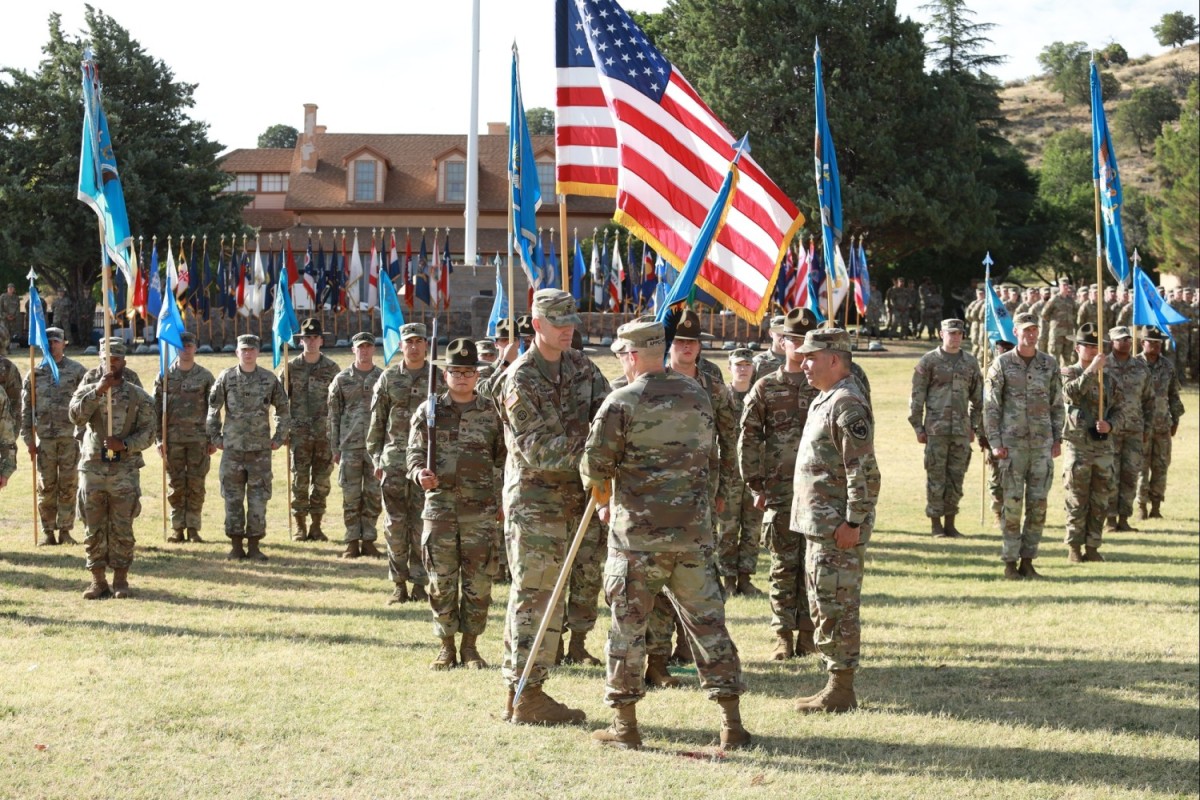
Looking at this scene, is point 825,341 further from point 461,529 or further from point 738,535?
point 738,535

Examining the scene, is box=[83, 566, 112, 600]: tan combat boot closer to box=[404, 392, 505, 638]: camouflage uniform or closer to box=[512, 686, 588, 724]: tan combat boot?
box=[404, 392, 505, 638]: camouflage uniform

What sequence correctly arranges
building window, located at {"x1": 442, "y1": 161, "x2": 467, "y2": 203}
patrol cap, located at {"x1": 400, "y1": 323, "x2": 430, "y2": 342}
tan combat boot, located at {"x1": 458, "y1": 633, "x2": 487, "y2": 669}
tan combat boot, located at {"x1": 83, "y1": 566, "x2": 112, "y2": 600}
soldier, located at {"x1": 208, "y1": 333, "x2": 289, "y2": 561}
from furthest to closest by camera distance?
building window, located at {"x1": 442, "y1": 161, "x2": 467, "y2": 203}, soldier, located at {"x1": 208, "y1": 333, "x2": 289, "y2": 561}, patrol cap, located at {"x1": 400, "y1": 323, "x2": 430, "y2": 342}, tan combat boot, located at {"x1": 83, "y1": 566, "x2": 112, "y2": 600}, tan combat boot, located at {"x1": 458, "y1": 633, "x2": 487, "y2": 669}

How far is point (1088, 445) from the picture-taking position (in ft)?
46.2

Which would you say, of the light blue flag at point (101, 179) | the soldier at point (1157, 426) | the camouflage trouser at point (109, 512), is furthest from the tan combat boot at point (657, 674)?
the soldier at point (1157, 426)

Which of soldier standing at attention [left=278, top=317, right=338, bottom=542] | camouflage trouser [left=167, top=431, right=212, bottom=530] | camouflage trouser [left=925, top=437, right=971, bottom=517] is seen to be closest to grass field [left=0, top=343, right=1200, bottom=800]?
camouflage trouser [left=167, top=431, right=212, bottom=530]

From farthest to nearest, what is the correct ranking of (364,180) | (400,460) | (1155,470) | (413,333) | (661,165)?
(364,180) → (1155,470) → (413,333) → (400,460) → (661,165)

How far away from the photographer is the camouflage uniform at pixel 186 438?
14.0 m

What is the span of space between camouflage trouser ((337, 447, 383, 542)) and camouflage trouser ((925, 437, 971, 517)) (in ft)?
20.0

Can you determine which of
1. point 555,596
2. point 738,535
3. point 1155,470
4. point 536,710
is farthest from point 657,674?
point 1155,470

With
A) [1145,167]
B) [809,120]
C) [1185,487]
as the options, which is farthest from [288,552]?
[1145,167]

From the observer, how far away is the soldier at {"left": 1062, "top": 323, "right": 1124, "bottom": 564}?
1367 cm

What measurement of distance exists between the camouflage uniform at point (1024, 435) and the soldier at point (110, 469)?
7579 mm

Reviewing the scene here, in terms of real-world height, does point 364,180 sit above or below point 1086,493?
above

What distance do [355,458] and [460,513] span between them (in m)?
4.91
